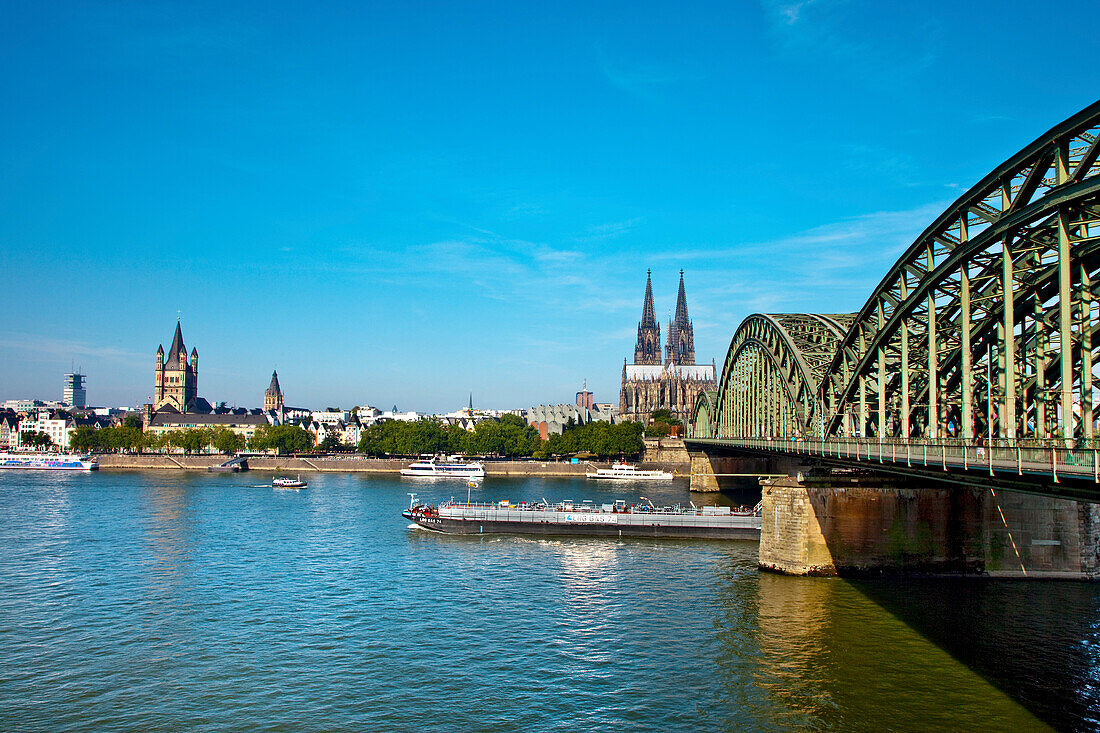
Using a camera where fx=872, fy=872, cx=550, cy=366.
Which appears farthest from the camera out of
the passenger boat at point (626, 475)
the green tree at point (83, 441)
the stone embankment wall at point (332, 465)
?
the green tree at point (83, 441)

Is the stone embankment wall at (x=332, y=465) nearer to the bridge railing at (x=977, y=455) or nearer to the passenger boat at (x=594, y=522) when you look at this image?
the passenger boat at (x=594, y=522)

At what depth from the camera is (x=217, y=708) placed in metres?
25.4

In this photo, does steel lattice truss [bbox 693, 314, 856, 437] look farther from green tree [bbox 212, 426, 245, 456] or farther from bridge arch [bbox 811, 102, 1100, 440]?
green tree [bbox 212, 426, 245, 456]

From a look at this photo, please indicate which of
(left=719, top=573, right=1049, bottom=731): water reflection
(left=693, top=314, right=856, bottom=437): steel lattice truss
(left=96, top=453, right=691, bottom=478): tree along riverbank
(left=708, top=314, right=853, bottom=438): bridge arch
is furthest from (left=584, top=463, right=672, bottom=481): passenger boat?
(left=719, top=573, right=1049, bottom=731): water reflection

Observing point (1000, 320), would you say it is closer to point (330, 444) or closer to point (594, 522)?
point (594, 522)

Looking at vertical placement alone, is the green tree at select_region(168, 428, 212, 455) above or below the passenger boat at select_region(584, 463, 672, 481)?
above

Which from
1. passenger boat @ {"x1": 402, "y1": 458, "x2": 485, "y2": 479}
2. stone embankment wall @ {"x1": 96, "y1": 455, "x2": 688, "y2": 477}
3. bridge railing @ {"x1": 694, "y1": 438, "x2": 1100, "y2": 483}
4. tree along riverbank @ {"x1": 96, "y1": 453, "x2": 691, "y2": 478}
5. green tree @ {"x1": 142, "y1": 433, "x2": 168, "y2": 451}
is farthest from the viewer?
green tree @ {"x1": 142, "y1": 433, "x2": 168, "y2": 451}

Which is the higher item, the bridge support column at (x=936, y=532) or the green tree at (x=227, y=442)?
the green tree at (x=227, y=442)

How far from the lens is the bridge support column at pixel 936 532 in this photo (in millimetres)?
42406

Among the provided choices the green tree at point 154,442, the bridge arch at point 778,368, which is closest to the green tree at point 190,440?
the green tree at point 154,442

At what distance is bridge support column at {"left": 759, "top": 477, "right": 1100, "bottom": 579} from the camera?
1670 inches

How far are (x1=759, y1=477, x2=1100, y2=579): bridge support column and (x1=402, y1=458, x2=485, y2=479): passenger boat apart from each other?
265 feet

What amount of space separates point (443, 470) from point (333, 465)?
72.8ft

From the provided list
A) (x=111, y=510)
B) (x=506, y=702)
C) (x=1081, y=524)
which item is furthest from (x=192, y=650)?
(x=111, y=510)
